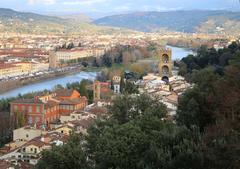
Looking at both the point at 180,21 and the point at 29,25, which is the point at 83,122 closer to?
the point at 29,25

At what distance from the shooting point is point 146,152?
4285 mm

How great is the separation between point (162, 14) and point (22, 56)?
74442 mm

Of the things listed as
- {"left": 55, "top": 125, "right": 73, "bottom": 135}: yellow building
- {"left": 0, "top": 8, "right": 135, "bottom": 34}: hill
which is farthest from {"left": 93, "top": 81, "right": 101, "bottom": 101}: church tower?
{"left": 0, "top": 8, "right": 135, "bottom": 34}: hill

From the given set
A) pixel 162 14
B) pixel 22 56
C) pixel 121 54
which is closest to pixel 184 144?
pixel 121 54

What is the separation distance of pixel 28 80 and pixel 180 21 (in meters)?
72.1

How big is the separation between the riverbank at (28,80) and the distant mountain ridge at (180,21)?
3652 cm

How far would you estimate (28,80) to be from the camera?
20609 mm

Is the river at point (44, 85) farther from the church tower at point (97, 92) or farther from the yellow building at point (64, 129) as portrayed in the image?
the yellow building at point (64, 129)

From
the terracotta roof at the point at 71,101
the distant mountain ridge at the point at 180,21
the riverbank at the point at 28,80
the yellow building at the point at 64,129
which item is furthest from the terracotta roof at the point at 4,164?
the distant mountain ridge at the point at 180,21

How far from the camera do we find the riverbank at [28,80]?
58.9 feet

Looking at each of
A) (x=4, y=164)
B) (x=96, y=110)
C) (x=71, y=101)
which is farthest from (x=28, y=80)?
(x=4, y=164)

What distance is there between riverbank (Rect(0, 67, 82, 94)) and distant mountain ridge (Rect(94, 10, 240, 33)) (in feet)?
120

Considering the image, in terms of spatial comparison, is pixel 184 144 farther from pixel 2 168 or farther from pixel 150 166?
pixel 2 168

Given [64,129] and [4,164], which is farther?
[64,129]
